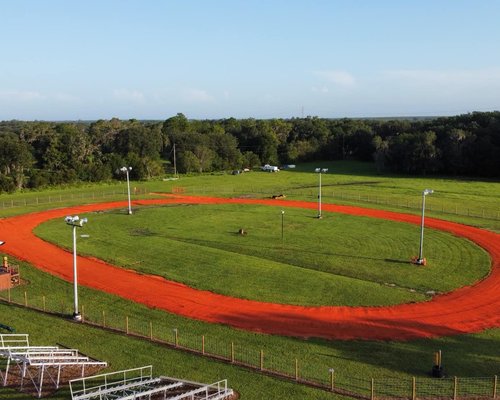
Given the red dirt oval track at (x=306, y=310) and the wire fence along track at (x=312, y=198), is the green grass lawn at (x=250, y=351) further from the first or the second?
the wire fence along track at (x=312, y=198)

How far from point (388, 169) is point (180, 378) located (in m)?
106

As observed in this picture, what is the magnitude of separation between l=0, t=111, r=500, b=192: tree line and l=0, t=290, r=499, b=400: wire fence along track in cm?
7215

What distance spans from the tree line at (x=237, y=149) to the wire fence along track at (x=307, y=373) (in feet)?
237

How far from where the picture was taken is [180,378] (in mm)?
22469

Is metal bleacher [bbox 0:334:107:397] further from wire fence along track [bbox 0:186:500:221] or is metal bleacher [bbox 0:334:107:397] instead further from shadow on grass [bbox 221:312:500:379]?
wire fence along track [bbox 0:186:500:221]

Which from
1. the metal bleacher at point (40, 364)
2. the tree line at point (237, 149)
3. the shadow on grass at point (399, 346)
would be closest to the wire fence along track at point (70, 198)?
the tree line at point (237, 149)

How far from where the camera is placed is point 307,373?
23.2m

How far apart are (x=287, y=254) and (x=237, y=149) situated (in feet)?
309

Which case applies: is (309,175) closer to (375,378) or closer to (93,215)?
(93,215)

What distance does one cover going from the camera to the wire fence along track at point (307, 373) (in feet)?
70.2

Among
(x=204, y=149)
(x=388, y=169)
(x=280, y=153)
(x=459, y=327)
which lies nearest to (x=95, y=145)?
(x=204, y=149)

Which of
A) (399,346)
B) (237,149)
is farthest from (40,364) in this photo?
(237,149)

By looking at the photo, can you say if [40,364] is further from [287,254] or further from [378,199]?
[378,199]

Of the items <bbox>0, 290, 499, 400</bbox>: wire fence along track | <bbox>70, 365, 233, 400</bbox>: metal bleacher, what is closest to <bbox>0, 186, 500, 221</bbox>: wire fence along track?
<bbox>0, 290, 499, 400</bbox>: wire fence along track
